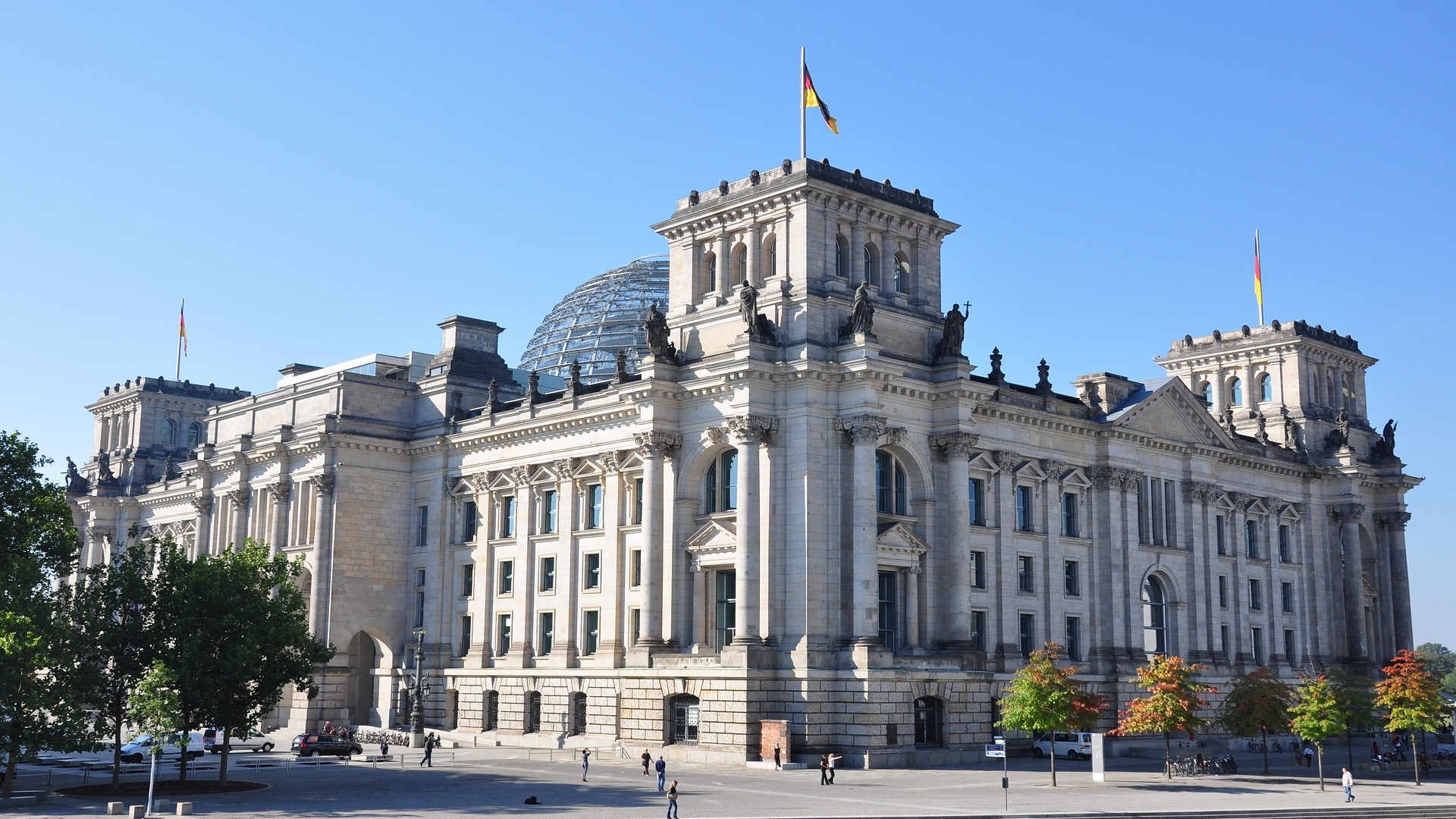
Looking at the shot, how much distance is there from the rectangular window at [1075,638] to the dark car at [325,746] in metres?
37.3

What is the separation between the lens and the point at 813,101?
2645 inches

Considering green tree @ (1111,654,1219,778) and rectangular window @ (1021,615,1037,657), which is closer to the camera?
green tree @ (1111,654,1219,778)

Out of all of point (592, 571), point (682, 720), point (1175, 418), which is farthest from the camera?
point (1175, 418)

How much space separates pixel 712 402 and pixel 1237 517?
39.3 metres

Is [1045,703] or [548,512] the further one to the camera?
[548,512]

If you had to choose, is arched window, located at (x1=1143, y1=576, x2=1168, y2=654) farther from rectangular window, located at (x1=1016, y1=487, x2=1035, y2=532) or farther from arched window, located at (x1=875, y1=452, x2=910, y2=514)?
arched window, located at (x1=875, y1=452, x2=910, y2=514)

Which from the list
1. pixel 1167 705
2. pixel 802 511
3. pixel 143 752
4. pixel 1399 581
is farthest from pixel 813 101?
pixel 1399 581

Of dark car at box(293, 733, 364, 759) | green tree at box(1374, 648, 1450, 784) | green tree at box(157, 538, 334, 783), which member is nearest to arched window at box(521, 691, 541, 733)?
dark car at box(293, 733, 364, 759)

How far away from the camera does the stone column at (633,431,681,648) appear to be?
67.2m

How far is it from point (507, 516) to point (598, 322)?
36.6 metres

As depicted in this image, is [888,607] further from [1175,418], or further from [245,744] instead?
[245,744]

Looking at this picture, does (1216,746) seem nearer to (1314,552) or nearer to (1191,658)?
(1191,658)

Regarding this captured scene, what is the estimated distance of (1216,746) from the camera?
3113 inches

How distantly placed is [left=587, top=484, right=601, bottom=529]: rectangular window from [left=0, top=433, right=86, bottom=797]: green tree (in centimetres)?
2531
